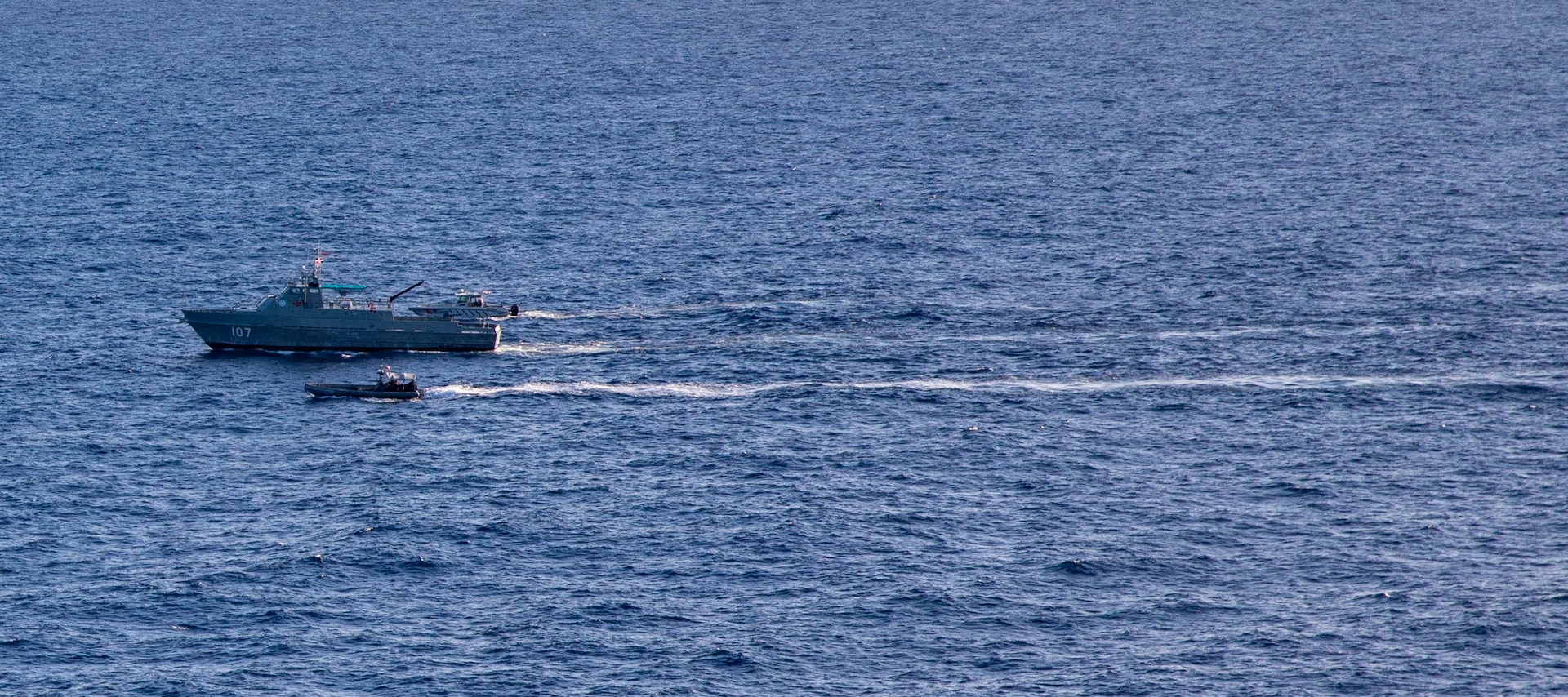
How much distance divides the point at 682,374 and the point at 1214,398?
48640mm

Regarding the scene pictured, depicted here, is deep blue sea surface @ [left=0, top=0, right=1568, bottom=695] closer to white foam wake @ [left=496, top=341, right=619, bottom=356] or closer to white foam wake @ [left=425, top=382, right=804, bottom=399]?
white foam wake @ [left=425, top=382, right=804, bottom=399]

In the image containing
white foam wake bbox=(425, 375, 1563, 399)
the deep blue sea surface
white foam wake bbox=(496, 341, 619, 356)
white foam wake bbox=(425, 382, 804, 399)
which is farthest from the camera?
white foam wake bbox=(496, 341, 619, 356)

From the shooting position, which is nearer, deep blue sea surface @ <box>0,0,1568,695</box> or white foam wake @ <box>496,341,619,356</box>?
deep blue sea surface @ <box>0,0,1568,695</box>

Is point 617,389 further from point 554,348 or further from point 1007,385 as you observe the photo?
point 1007,385

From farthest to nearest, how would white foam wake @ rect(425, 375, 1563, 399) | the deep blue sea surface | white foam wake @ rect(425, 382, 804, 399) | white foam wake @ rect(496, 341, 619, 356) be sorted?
white foam wake @ rect(496, 341, 619, 356)
white foam wake @ rect(425, 382, 804, 399)
white foam wake @ rect(425, 375, 1563, 399)
the deep blue sea surface

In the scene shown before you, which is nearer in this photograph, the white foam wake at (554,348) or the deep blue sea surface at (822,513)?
the deep blue sea surface at (822,513)

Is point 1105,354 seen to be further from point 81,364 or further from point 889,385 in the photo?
point 81,364

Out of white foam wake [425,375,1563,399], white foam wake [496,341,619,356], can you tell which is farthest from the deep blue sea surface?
white foam wake [496,341,619,356]

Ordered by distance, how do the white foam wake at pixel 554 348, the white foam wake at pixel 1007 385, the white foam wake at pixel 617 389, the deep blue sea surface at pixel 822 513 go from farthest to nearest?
the white foam wake at pixel 554 348 → the white foam wake at pixel 617 389 → the white foam wake at pixel 1007 385 → the deep blue sea surface at pixel 822 513

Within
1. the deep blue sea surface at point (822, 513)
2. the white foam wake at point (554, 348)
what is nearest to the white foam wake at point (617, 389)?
the deep blue sea surface at point (822, 513)

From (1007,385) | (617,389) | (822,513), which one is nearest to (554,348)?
(617,389)

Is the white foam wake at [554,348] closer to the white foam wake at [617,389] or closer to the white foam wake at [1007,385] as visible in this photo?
the white foam wake at [1007,385]

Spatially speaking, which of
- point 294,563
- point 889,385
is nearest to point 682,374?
point 889,385

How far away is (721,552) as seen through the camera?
14888 cm
